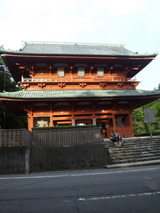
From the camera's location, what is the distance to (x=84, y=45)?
2541 cm

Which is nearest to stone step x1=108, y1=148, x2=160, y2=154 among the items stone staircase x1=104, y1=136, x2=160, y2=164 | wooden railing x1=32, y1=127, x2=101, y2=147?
stone staircase x1=104, y1=136, x2=160, y2=164

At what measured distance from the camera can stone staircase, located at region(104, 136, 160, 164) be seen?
1193 centimetres

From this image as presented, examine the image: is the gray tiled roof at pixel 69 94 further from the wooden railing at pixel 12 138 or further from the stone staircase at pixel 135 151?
the wooden railing at pixel 12 138

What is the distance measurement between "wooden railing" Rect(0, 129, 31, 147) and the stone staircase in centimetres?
→ 647

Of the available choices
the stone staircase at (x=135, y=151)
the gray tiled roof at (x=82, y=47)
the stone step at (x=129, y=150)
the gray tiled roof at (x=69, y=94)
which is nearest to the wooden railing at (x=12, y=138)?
the gray tiled roof at (x=69, y=94)

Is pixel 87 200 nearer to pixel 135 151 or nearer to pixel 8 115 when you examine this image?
pixel 135 151

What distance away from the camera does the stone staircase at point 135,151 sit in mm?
11930

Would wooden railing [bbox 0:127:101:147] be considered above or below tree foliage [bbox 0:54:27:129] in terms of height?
below

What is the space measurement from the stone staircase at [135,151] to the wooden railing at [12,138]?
6471mm

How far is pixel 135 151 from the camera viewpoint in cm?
1307

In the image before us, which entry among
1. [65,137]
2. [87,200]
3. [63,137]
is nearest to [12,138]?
[63,137]

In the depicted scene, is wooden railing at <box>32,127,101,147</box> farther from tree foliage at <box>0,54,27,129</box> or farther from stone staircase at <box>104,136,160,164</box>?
tree foliage at <box>0,54,27,129</box>

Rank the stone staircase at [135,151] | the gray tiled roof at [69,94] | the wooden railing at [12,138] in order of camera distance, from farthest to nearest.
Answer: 1. the gray tiled roof at [69,94]
2. the stone staircase at [135,151]
3. the wooden railing at [12,138]

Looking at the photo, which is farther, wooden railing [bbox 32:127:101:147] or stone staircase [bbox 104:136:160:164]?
wooden railing [bbox 32:127:101:147]
